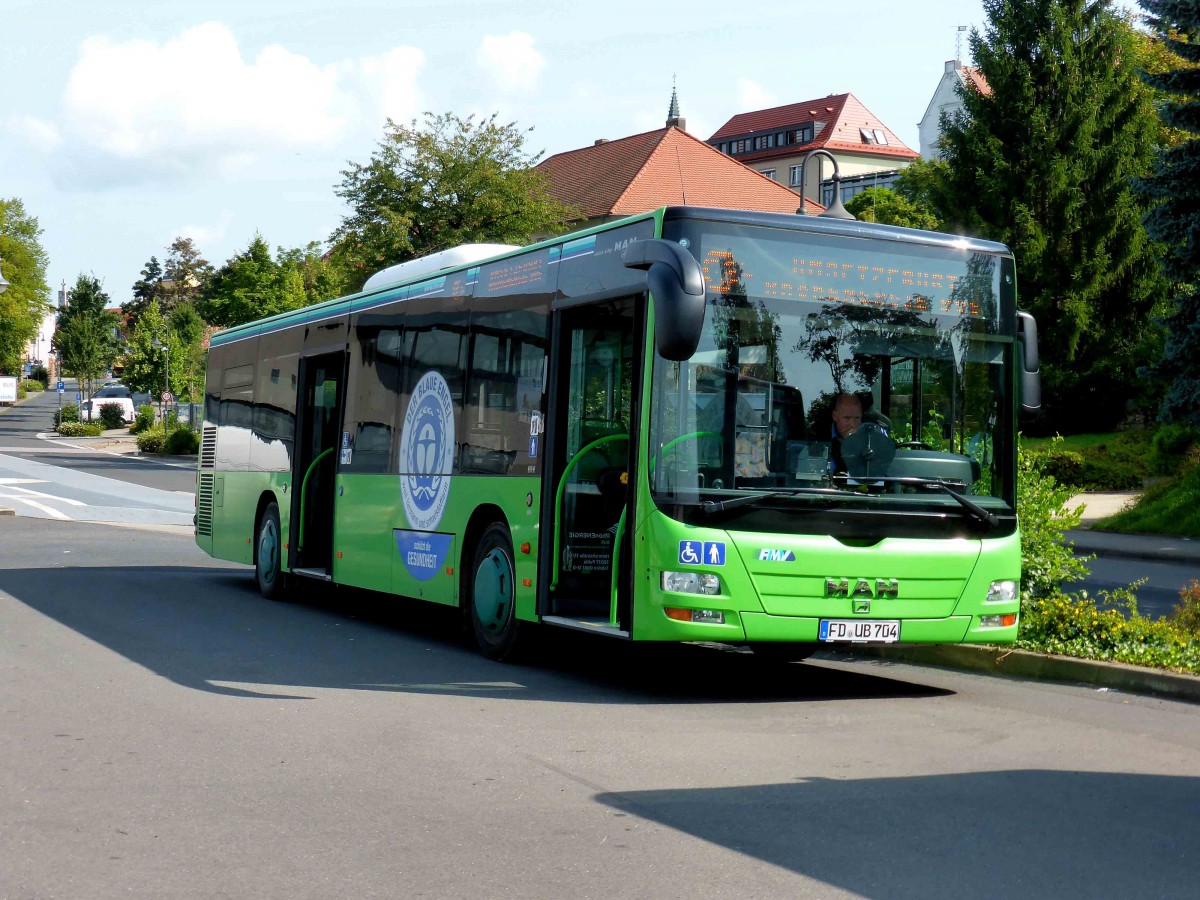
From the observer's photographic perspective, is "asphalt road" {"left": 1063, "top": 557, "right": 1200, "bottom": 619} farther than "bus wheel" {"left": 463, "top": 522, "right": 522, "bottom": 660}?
Yes

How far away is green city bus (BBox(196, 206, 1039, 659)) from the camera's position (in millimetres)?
9492

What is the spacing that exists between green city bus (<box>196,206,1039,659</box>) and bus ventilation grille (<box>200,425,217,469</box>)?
8.19 meters

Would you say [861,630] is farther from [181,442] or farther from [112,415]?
[112,415]

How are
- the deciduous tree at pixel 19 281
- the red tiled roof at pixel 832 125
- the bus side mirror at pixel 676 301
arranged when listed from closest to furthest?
A: 1. the bus side mirror at pixel 676 301
2. the deciduous tree at pixel 19 281
3. the red tiled roof at pixel 832 125

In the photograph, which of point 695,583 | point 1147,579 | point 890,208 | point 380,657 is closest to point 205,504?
point 380,657

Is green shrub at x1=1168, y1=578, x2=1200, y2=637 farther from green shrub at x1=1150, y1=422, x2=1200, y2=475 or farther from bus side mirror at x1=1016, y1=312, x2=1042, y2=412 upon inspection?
green shrub at x1=1150, y1=422, x2=1200, y2=475

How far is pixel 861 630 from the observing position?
9703 millimetres

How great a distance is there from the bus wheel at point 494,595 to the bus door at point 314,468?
12.6 ft

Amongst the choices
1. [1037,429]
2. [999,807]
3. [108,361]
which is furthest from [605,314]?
[108,361]

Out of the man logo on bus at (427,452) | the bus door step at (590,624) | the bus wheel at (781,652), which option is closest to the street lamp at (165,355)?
the man logo on bus at (427,452)

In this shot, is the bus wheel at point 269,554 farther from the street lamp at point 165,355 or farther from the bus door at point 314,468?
the street lamp at point 165,355

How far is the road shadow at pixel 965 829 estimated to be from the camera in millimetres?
5551

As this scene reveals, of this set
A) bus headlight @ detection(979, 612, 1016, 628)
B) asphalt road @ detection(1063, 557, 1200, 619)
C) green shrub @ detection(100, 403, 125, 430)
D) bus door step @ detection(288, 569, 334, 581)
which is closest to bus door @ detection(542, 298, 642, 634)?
bus headlight @ detection(979, 612, 1016, 628)

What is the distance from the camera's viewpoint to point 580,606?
10.8m
